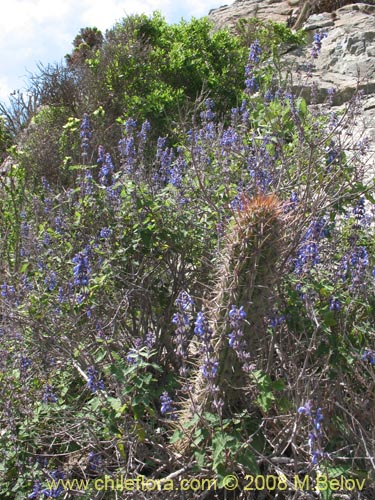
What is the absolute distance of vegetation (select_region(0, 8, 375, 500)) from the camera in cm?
272

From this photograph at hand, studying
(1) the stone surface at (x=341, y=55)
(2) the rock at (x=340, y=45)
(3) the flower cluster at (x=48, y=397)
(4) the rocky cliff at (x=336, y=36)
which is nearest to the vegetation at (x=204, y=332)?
(3) the flower cluster at (x=48, y=397)

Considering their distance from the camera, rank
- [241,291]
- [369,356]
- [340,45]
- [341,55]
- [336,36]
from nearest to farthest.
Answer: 1. [241,291]
2. [369,356]
3. [341,55]
4. [340,45]
5. [336,36]

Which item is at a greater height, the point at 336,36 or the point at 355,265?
the point at 336,36

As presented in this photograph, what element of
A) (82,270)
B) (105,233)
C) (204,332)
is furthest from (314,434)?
(105,233)

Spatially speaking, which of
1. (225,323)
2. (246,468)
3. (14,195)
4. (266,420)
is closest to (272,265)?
(225,323)

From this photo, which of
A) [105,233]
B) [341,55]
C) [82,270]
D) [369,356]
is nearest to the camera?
[369,356]

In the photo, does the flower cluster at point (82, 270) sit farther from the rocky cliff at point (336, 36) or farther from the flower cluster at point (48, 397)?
the rocky cliff at point (336, 36)

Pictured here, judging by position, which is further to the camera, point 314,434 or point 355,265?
point 355,265

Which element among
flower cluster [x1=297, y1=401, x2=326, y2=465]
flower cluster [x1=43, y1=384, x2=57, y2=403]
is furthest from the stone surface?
flower cluster [x1=297, y1=401, x2=326, y2=465]

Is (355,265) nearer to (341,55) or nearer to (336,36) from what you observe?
(341,55)

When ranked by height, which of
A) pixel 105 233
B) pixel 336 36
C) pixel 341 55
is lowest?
pixel 341 55

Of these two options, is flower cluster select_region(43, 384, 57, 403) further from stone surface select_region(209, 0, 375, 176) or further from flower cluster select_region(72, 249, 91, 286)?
stone surface select_region(209, 0, 375, 176)

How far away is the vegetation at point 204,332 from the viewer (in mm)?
2725

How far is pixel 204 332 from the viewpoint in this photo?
2.51 meters
